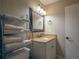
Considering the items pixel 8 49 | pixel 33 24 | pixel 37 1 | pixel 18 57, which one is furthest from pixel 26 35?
pixel 37 1

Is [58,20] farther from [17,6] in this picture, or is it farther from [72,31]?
[17,6]

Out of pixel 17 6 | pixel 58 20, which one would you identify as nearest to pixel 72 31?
pixel 58 20

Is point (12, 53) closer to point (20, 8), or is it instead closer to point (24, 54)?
point (24, 54)

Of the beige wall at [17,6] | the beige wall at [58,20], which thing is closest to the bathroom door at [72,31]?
the beige wall at [58,20]

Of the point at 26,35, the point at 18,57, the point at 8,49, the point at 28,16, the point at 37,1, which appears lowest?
the point at 18,57

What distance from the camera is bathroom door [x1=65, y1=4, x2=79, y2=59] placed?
266 cm

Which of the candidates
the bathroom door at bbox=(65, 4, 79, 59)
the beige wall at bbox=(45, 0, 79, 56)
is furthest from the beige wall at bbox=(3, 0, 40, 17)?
the bathroom door at bbox=(65, 4, 79, 59)

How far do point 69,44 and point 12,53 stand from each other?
1900 millimetres

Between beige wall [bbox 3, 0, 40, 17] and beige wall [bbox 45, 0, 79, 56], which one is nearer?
beige wall [bbox 3, 0, 40, 17]

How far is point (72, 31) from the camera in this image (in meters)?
2.72

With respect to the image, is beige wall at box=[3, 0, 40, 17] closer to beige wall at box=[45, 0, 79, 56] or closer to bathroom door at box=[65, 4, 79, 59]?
beige wall at box=[45, 0, 79, 56]

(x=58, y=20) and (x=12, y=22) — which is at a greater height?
(x=58, y=20)

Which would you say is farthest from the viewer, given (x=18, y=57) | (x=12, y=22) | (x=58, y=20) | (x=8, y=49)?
(x=58, y=20)

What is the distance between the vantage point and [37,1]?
2.69 m
